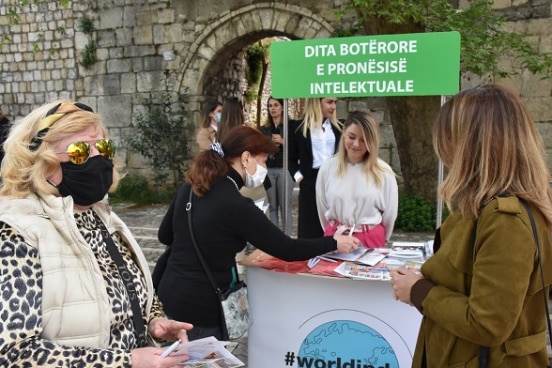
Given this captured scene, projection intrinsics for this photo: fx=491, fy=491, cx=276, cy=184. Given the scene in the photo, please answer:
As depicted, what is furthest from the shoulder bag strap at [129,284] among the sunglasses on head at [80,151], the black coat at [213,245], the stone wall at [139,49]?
the stone wall at [139,49]

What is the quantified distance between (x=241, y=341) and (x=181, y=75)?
7.09m

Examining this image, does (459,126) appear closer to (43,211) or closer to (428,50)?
(43,211)

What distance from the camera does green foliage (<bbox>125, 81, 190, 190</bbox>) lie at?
31.3ft

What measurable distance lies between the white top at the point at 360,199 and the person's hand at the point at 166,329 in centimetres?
158

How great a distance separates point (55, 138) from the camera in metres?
1.46

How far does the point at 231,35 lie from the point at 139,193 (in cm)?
360

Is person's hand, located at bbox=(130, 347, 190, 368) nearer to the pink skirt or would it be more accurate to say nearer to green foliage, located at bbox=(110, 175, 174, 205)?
the pink skirt

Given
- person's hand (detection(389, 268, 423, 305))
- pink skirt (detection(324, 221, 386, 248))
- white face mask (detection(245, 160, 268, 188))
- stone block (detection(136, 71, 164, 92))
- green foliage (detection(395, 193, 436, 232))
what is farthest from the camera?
stone block (detection(136, 71, 164, 92))

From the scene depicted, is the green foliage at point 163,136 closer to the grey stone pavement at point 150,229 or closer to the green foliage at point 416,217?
the grey stone pavement at point 150,229

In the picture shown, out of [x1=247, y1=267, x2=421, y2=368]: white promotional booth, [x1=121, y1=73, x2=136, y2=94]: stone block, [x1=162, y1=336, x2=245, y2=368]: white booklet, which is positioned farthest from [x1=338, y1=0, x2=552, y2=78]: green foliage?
[x1=121, y1=73, x2=136, y2=94]: stone block

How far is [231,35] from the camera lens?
920 centimetres

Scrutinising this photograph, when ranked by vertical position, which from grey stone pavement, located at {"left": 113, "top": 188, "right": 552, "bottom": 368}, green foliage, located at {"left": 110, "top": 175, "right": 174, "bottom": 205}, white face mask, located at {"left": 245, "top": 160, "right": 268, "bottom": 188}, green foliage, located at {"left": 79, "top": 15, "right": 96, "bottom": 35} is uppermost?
green foliage, located at {"left": 79, "top": 15, "right": 96, "bottom": 35}

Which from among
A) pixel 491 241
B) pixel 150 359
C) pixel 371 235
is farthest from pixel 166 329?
pixel 371 235

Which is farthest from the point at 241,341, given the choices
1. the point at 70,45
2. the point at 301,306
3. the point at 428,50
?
the point at 70,45
